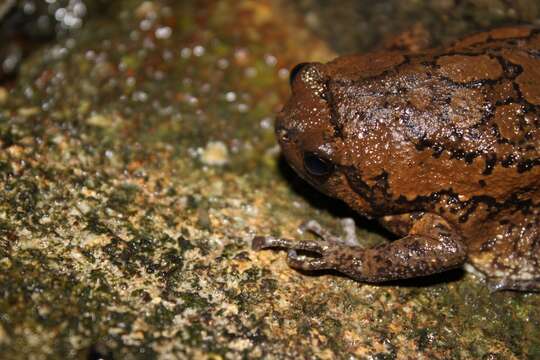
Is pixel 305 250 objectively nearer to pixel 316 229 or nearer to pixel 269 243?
pixel 316 229

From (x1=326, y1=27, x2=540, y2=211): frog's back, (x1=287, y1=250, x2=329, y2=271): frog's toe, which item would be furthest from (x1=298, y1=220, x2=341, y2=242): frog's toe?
(x1=326, y1=27, x2=540, y2=211): frog's back

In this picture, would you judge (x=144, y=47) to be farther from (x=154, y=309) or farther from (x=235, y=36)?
(x=154, y=309)

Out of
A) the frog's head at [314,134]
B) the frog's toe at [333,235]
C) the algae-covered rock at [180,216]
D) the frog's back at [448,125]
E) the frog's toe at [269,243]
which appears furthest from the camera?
the frog's toe at [333,235]

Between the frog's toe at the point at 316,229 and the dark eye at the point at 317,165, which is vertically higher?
the dark eye at the point at 317,165

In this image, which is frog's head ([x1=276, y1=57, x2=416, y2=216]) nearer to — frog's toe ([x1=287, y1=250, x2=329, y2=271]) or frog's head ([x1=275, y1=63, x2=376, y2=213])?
frog's head ([x1=275, y1=63, x2=376, y2=213])

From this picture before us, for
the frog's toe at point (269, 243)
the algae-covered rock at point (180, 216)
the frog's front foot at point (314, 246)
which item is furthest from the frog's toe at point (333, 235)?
the frog's toe at point (269, 243)

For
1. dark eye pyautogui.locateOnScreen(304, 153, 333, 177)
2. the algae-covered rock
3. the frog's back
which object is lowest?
the algae-covered rock

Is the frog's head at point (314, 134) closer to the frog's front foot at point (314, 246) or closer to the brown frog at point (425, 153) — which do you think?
the brown frog at point (425, 153)

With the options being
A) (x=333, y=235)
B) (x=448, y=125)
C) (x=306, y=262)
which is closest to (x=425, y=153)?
(x=448, y=125)

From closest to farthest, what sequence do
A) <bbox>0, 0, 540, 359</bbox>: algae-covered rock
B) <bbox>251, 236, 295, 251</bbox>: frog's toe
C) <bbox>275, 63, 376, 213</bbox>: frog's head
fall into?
1. <bbox>0, 0, 540, 359</bbox>: algae-covered rock
2. <bbox>275, 63, 376, 213</bbox>: frog's head
3. <bbox>251, 236, 295, 251</bbox>: frog's toe
